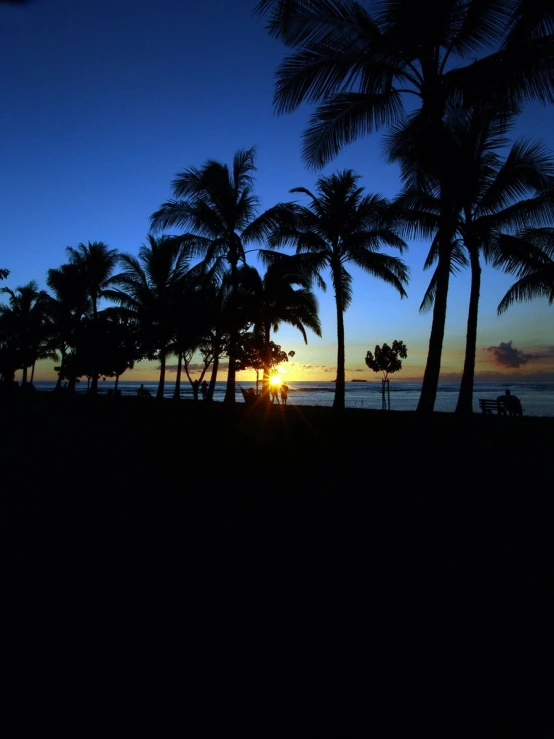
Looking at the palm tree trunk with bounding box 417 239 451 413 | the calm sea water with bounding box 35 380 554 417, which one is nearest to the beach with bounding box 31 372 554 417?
the calm sea water with bounding box 35 380 554 417

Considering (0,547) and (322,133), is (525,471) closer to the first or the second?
(0,547)

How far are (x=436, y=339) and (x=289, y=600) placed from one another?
8.55 m

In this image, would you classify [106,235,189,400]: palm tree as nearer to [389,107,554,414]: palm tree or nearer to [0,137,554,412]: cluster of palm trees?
[0,137,554,412]: cluster of palm trees

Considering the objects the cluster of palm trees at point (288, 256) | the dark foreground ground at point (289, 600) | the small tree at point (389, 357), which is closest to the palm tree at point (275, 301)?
the cluster of palm trees at point (288, 256)

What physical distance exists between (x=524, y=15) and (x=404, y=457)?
22.4ft

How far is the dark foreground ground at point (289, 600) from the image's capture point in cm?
208

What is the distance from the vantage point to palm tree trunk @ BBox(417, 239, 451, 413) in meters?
10.0

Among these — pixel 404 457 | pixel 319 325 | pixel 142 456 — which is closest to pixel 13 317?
pixel 319 325

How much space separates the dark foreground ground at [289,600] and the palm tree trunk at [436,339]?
11.3 feet

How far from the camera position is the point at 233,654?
2434 millimetres

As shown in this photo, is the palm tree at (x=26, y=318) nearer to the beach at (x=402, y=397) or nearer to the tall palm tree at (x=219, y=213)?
the beach at (x=402, y=397)

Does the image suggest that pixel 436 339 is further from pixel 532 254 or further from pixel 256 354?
pixel 256 354

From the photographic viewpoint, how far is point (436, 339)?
34.4 ft

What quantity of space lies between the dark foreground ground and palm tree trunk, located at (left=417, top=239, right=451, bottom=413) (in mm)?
3442
